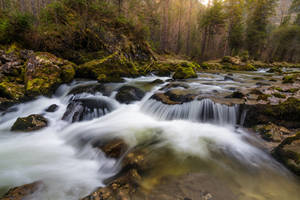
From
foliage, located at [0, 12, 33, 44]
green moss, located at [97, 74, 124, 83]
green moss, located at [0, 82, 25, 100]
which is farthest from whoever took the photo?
green moss, located at [97, 74, 124, 83]

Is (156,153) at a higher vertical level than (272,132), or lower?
lower

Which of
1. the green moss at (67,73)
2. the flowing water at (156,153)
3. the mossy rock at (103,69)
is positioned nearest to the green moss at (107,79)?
the mossy rock at (103,69)

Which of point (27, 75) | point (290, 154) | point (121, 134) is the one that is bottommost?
point (121, 134)

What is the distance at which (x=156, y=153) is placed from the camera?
11.5 feet

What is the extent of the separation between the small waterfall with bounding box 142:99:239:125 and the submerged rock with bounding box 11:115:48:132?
3.79m

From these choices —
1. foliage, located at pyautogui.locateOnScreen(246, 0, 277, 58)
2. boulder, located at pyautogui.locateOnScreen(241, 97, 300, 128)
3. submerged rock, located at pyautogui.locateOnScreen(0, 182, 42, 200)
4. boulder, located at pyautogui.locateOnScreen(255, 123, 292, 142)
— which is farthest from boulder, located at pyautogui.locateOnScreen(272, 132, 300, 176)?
foliage, located at pyautogui.locateOnScreen(246, 0, 277, 58)

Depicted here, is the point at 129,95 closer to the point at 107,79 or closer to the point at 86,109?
the point at 86,109

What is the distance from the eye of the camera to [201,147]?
3.77 m

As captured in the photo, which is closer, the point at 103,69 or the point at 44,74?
the point at 44,74

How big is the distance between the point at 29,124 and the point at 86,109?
1.73 m

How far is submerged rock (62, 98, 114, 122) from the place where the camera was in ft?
17.9

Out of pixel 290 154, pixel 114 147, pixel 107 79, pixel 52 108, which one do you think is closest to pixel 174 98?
pixel 114 147

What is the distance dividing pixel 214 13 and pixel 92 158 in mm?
30874

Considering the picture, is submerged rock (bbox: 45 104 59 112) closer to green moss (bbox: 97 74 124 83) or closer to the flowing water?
the flowing water
